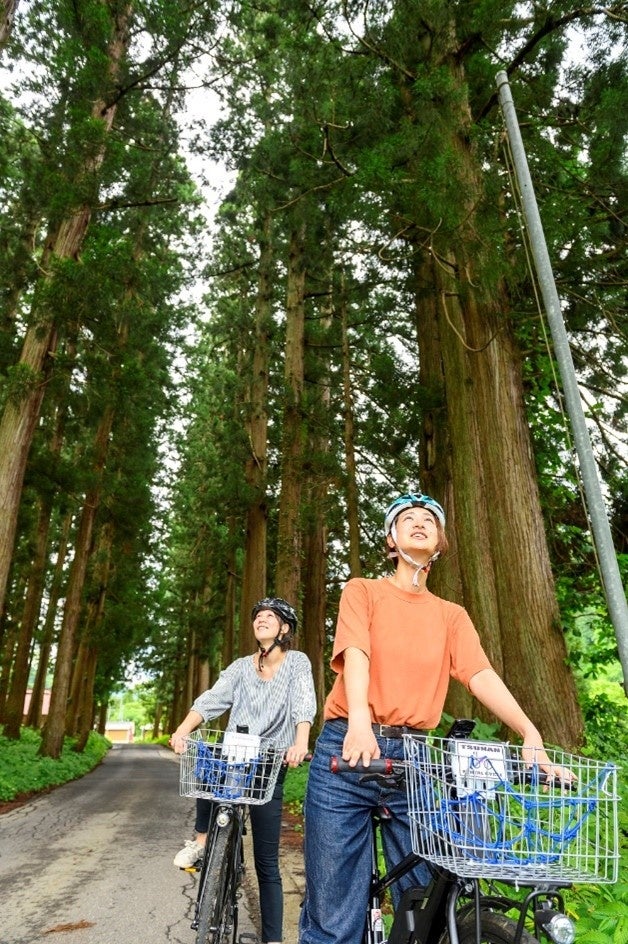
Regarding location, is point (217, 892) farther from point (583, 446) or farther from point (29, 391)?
point (29, 391)

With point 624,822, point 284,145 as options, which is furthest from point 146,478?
point 624,822

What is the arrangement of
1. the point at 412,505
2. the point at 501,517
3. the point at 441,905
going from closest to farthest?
1. the point at 441,905
2. the point at 412,505
3. the point at 501,517

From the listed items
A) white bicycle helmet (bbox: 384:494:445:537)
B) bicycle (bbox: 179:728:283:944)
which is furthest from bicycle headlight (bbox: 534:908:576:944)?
bicycle (bbox: 179:728:283:944)

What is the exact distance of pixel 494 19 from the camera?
7.56m

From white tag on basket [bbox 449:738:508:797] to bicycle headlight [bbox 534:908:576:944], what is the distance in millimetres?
281

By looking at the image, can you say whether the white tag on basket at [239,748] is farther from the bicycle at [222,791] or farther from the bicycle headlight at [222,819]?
the bicycle headlight at [222,819]

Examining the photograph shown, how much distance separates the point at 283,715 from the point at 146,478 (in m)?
17.9

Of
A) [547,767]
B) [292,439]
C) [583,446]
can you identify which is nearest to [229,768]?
[547,767]

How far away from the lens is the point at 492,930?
184 cm

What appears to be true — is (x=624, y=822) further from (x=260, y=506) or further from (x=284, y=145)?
(x=260, y=506)

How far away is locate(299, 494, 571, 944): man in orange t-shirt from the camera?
2396 mm

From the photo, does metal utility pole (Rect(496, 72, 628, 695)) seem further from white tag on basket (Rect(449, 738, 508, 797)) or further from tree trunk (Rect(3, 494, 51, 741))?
tree trunk (Rect(3, 494, 51, 741))

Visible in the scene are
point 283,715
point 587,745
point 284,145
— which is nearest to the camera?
point 283,715

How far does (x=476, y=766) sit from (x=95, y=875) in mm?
5555
